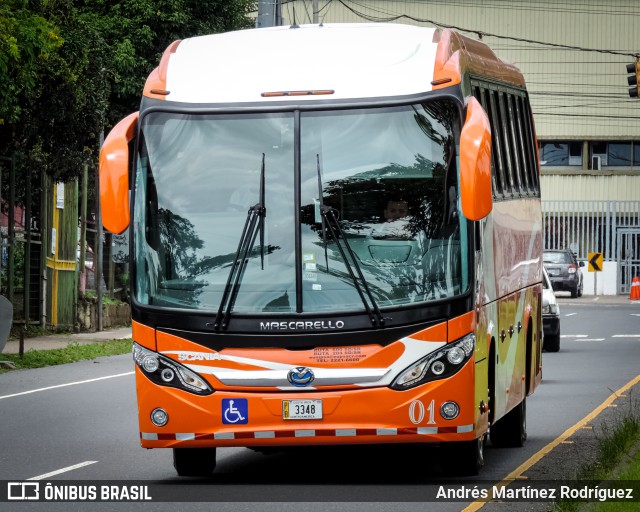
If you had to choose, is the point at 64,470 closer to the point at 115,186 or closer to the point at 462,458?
the point at 115,186

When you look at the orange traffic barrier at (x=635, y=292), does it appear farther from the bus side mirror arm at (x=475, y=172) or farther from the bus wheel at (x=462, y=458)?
the bus side mirror arm at (x=475, y=172)

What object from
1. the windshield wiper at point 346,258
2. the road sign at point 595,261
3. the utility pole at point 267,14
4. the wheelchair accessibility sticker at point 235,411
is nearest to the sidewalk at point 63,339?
the utility pole at point 267,14

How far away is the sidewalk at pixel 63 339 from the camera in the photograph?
90.1ft

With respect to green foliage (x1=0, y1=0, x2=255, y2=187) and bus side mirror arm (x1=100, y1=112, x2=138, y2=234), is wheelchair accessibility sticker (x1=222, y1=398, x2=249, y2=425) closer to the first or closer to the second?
bus side mirror arm (x1=100, y1=112, x2=138, y2=234)

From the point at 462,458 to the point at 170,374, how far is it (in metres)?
2.21

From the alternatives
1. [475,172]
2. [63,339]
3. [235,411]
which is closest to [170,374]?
[235,411]

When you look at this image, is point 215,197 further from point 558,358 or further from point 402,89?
point 558,358

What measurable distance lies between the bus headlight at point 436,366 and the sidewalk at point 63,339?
53.7 ft

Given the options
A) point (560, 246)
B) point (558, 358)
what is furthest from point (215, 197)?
point (560, 246)

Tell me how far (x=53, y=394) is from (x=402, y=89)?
9.94 m

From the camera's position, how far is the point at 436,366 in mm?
10734

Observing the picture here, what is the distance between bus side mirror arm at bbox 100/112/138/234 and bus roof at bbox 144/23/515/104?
1.92 ft

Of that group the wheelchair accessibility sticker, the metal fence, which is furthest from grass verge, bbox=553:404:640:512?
the metal fence

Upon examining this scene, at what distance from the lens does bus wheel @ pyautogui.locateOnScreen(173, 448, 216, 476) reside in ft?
38.4
